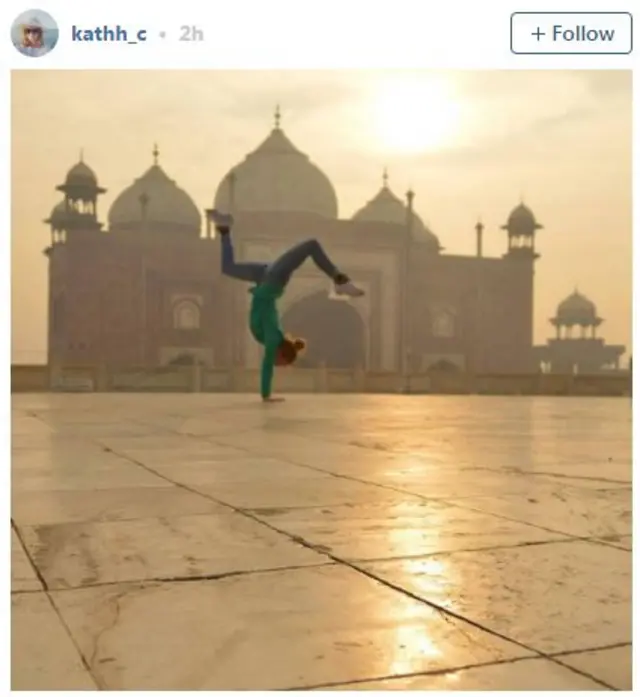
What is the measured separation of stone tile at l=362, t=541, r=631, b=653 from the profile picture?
73 cm

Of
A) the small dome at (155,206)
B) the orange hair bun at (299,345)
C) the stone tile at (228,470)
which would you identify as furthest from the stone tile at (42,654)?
the small dome at (155,206)

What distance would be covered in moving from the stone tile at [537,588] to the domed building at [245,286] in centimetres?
1780

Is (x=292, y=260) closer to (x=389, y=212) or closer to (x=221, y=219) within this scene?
(x=221, y=219)

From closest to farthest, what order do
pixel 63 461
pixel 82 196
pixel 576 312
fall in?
pixel 63 461 < pixel 82 196 < pixel 576 312

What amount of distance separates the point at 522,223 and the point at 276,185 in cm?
702

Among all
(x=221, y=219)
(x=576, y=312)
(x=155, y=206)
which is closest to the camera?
(x=221, y=219)

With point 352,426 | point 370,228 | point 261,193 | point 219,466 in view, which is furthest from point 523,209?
point 219,466

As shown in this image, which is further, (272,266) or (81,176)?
(81,176)

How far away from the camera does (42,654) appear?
32.0 inches

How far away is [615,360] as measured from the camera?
27.8 m

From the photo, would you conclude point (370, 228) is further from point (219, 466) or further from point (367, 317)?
point (219, 466)

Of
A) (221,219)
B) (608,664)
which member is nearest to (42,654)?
(608,664)

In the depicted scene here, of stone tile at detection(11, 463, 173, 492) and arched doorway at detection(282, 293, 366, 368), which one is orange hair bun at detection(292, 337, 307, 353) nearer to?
stone tile at detection(11, 463, 173, 492)

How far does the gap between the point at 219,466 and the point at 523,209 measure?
22.9 metres
